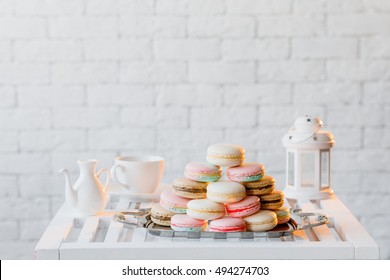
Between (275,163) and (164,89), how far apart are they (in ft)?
1.45

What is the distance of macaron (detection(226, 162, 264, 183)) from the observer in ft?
4.30

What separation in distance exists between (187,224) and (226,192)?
98 millimetres

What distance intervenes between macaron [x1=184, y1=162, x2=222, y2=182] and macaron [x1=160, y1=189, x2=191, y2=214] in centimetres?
5

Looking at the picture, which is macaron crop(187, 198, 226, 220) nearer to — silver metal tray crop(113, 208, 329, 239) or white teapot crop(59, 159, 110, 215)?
silver metal tray crop(113, 208, 329, 239)

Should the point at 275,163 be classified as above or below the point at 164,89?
below

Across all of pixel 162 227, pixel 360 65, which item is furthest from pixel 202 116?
pixel 162 227

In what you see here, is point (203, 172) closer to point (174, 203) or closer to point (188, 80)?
point (174, 203)

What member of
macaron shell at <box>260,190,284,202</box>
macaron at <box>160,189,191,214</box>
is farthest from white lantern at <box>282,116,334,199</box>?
macaron at <box>160,189,191,214</box>

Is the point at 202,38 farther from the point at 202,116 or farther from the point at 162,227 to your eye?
the point at 162,227

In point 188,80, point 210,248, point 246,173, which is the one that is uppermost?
point 188,80

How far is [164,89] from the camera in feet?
6.97

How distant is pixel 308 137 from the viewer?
163cm

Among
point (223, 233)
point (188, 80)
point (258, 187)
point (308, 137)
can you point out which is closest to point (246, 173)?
point (258, 187)
